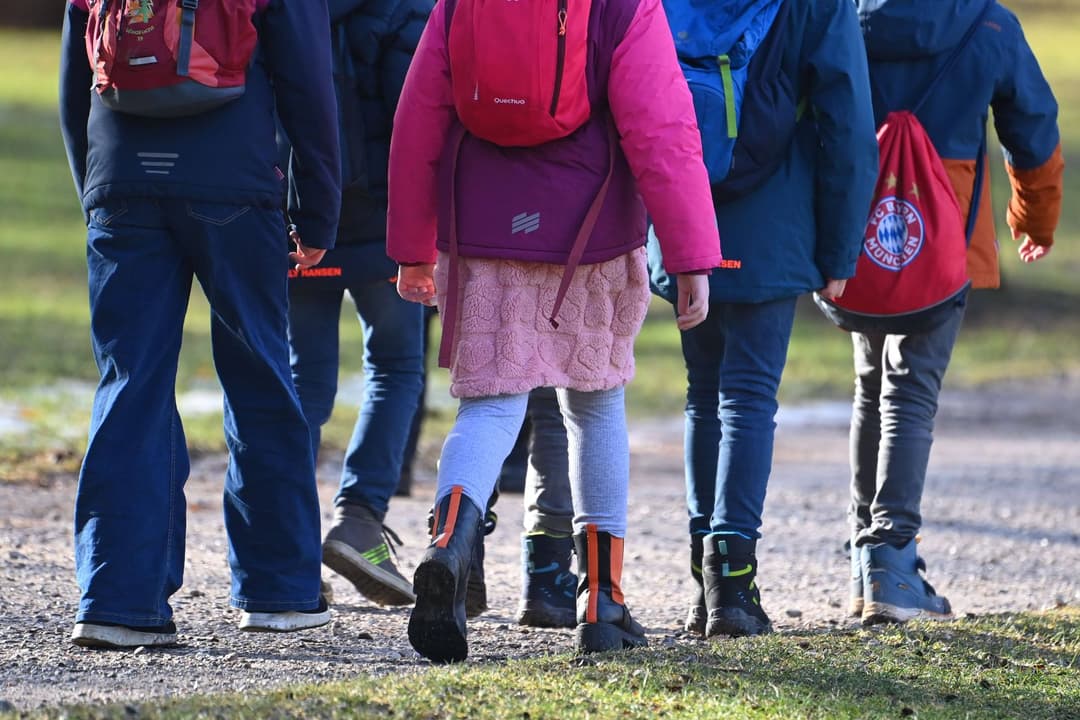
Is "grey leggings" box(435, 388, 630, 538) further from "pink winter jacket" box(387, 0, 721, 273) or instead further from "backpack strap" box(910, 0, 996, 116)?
"backpack strap" box(910, 0, 996, 116)

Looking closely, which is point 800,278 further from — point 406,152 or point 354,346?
point 354,346

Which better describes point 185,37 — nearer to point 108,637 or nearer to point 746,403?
point 108,637

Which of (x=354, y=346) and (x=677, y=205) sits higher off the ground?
(x=677, y=205)

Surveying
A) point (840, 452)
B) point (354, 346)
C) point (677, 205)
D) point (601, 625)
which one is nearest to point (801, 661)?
point (601, 625)

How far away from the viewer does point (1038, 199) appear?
552 centimetres

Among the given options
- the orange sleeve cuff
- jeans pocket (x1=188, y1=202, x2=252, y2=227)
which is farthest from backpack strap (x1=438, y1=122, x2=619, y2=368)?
the orange sleeve cuff

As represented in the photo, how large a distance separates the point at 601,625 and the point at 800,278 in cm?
116

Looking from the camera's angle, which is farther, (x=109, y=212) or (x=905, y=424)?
(x=905, y=424)

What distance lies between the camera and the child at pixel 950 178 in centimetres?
510

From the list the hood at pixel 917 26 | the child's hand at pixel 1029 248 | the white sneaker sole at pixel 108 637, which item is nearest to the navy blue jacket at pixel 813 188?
the hood at pixel 917 26

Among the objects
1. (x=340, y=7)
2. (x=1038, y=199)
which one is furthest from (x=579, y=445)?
(x=1038, y=199)

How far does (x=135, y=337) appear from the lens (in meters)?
4.23

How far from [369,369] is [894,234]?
162cm

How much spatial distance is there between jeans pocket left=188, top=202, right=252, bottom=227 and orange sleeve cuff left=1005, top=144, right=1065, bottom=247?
2544 millimetres
